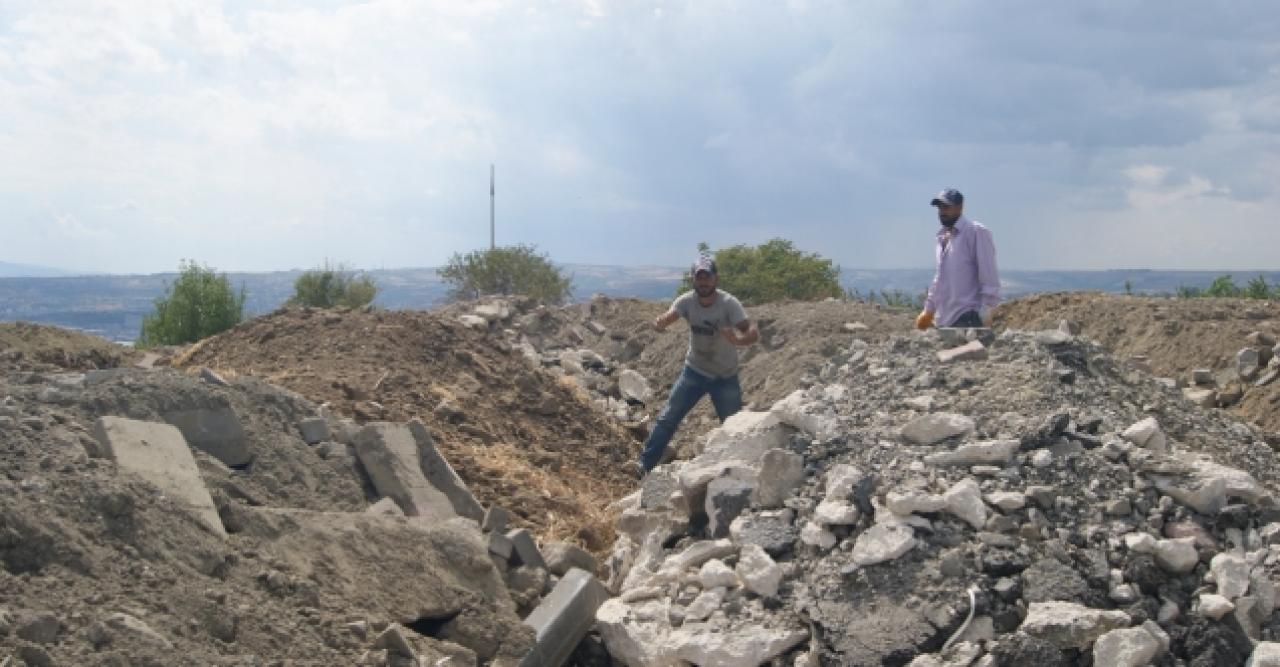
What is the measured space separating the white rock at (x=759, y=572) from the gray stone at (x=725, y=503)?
35 centimetres

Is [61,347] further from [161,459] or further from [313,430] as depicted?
[161,459]

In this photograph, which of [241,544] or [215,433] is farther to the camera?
[215,433]

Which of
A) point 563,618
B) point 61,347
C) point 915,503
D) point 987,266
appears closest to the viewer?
point 915,503

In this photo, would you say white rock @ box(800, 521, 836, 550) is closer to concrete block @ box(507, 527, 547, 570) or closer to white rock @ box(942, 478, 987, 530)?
white rock @ box(942, 478, 987, 530)

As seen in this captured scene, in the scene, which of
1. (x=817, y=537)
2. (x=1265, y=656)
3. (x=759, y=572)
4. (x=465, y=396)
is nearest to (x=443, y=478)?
(x=759, y=572)

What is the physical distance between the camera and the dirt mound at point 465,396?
6.77 meters

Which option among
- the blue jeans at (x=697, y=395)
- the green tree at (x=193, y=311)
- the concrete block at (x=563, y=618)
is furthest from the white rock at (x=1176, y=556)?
the green tree at (x=193, y=311)

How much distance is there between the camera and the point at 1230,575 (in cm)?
395

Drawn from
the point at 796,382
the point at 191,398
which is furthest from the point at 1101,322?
the point at 191,398

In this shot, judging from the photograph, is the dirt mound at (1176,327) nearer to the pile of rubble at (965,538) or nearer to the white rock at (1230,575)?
the pile of rubble at (965,538)

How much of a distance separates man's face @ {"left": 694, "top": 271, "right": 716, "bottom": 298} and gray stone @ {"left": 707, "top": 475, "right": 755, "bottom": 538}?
202 centimetres

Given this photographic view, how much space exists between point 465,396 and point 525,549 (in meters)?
4.17

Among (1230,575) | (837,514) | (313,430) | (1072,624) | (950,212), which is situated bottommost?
(1072,624)

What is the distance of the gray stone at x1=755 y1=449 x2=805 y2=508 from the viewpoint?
480cm
